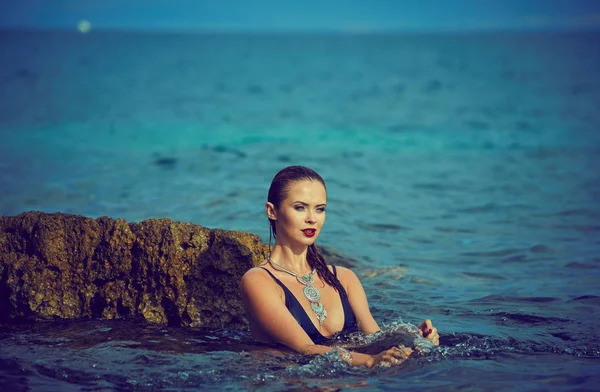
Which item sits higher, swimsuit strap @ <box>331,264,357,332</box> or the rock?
the rock

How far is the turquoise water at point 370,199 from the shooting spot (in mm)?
5766

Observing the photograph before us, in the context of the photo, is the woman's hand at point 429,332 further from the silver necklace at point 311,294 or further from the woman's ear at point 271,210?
the woman's ear at point 271,210

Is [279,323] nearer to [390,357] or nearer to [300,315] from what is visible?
[300,315]

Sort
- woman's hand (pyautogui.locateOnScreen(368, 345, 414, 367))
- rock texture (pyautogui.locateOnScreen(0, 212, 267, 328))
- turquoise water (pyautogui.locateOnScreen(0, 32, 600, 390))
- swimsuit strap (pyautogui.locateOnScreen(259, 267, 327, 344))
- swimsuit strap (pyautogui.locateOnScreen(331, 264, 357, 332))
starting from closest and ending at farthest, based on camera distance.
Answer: woman's hand (pyautogui.locateOnScreen(368, 345, 414, 367)) → turquoise water (pyautogui.locateOnScreen(0, 32, 600, 390)) → swimsuit strap (pyautogui.locateOnScreen(259, 267, 327, 344)) → swimsuit strap (pyautogui.locateOnScreen(331, 264, 357, 332)) → rock texture (pyautogui.locateOnScreen(0, 212, 267, 328))

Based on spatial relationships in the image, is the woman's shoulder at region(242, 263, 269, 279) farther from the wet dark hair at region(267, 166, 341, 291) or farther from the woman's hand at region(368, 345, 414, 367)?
the woman's hand at region(368, 345, 414, 367)

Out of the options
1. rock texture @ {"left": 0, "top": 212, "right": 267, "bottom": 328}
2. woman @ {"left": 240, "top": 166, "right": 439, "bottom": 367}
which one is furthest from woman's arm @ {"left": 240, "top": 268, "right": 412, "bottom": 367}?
rock texture @ {"left": 0, "top": 212, "right": 267, "bottom": 328}

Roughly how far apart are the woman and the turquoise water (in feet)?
0.57

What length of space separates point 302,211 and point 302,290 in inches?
23.3

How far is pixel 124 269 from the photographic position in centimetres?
681

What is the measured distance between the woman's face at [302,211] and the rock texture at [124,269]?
95cm

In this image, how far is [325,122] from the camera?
3173 cm

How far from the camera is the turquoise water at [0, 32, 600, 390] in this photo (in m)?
5.77

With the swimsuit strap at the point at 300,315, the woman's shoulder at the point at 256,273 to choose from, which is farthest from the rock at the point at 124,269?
the swimsuit strap at the point at 300,315

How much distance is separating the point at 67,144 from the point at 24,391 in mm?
18605
